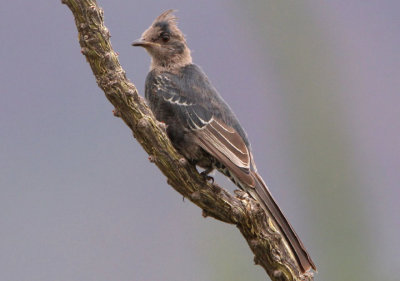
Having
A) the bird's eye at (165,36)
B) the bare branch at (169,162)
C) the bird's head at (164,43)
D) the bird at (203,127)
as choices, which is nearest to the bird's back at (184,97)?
the bird at (203,127)

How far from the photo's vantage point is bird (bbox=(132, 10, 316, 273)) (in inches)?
120

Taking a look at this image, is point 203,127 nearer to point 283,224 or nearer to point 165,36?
point 283,224

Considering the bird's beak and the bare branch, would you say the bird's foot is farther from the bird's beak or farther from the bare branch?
the bird's beak

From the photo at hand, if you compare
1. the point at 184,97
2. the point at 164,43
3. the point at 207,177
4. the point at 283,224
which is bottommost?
the point at 283,224

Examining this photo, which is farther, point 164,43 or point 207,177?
point 164,43

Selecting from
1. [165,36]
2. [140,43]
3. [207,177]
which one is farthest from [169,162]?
[165,36]

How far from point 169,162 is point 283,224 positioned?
2.44 ft

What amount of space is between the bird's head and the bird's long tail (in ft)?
3.92

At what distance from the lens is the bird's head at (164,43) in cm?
383

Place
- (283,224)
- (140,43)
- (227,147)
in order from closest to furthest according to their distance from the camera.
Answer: (283,224), (227,147), (140,43)

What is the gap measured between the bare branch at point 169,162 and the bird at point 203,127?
9 centimetres

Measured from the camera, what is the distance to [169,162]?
2.83 metres

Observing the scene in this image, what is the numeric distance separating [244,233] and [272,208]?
230 mm

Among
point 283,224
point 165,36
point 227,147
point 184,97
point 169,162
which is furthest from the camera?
point 165,36
